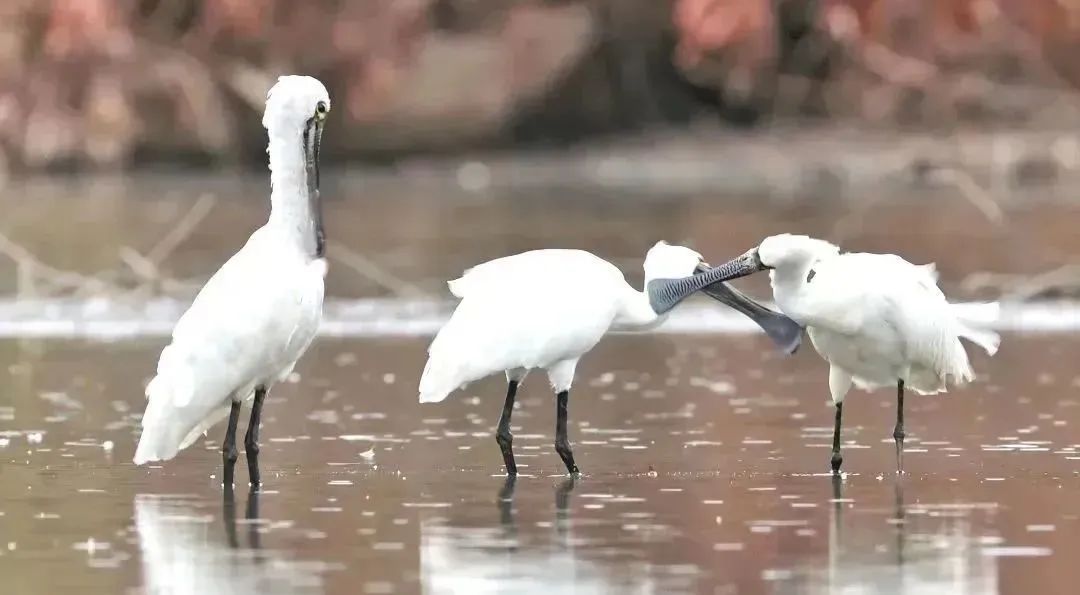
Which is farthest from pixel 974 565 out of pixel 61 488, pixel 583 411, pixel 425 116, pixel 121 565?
pixel 425 116

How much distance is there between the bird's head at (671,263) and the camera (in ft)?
46.3

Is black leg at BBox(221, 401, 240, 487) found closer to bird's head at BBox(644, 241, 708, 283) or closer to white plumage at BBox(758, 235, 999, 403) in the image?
bird's head at BBox(644, 241, 708, 283)

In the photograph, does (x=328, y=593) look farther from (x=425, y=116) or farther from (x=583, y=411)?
(x=425, y=116)

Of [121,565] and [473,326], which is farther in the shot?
[473,326]

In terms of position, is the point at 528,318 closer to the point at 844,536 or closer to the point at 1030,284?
the point at 844,536

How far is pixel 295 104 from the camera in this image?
1293 cm

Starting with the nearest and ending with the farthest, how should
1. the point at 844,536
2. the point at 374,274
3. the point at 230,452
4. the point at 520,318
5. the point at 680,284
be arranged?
the point at 844,536, the point at 230,452, the point at 520,318, the point at 680,284, the point at 374,274

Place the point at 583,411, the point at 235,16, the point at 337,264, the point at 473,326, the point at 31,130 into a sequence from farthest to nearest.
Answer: the point at 31,130 → the point at 235,16 → the point at 337,264 → the point at 583,411 → the point at 473,326

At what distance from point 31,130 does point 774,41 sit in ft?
37.4

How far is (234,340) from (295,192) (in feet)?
2.67

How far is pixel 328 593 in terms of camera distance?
9.49 meters

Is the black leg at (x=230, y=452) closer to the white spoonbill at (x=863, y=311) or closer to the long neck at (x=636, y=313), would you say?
the long neck at (x=636, y=313)

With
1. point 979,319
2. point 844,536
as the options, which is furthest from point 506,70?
point 844,536

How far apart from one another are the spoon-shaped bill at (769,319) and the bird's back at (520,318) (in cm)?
100
